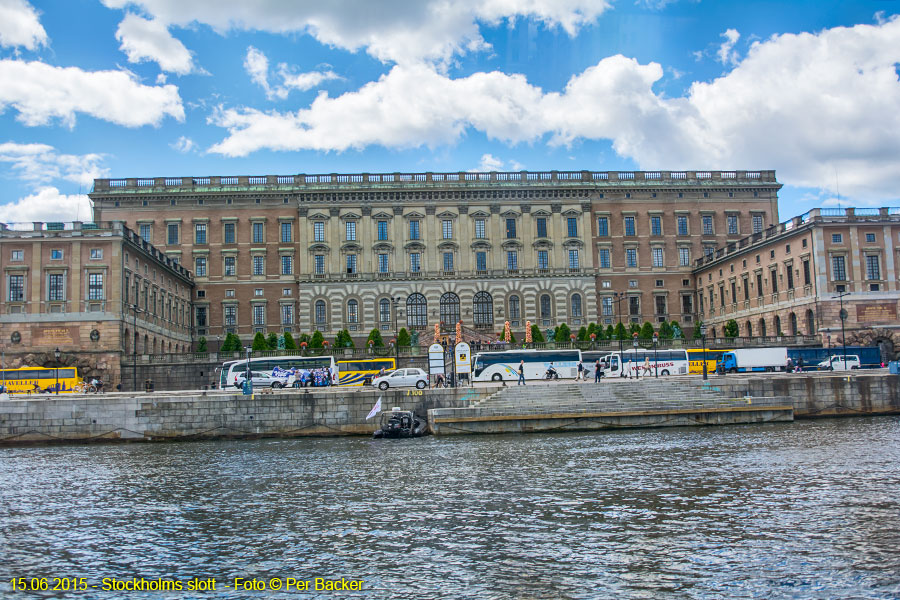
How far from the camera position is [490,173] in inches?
Answer: 3406

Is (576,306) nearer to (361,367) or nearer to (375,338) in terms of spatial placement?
(375,338)

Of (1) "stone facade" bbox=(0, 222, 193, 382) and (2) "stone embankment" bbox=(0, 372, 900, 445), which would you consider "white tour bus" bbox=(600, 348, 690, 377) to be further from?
(1) "stone facade" bbox=(0, 222, 193, 382)

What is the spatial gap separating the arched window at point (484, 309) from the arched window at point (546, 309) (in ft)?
16.5

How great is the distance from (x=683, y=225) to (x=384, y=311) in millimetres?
32602

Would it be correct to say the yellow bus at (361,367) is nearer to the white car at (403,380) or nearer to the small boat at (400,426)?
the white car at (403,380)

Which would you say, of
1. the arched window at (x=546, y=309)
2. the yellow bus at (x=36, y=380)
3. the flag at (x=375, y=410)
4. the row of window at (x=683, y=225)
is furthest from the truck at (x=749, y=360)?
the yellow bus at (x=36, y=380)

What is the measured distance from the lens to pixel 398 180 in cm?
8575

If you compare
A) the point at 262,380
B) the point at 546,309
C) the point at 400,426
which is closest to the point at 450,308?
the point at 546,309

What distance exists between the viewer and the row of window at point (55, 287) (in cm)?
6025

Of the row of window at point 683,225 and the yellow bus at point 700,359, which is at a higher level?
the row of window at point 683,225

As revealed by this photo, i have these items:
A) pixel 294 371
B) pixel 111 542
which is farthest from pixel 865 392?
pixel 111 542

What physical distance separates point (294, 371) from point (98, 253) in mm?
16779

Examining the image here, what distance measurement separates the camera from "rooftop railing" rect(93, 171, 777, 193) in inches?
3310

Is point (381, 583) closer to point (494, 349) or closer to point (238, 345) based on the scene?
point (494, 349)
